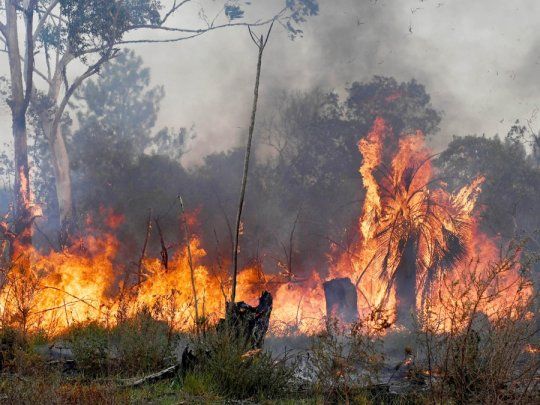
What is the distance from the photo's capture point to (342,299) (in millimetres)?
16906

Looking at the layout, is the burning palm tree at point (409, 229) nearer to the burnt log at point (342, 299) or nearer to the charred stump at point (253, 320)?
the burnt log at point (342, 299)

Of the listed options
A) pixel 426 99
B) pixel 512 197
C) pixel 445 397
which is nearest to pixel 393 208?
pixel 445 397

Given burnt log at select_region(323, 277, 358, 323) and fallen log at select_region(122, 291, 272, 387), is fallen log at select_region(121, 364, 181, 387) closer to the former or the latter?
fallen log at select_region(122, 291, 272, 387)

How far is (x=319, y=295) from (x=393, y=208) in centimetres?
551

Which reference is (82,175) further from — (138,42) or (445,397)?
(445,397)

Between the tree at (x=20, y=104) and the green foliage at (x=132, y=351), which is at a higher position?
the tree at (x=20, y=104)

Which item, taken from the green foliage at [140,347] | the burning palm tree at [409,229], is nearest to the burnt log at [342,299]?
the burning palm tree at [409,229]

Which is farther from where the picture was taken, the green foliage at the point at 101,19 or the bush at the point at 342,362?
the green foliage at the point at 101,19

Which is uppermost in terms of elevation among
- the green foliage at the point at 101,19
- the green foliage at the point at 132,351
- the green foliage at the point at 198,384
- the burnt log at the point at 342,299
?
the green foliage at the point at 101,19

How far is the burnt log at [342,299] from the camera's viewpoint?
16828 millimetres

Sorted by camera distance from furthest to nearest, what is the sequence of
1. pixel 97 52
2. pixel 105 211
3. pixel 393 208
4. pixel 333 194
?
pixel 333 194, pixel 105 211, pixel 97 52, pixel 393 208

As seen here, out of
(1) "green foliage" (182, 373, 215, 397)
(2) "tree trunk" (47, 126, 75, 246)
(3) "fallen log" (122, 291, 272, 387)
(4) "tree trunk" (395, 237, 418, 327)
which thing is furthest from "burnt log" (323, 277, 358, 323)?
(2) "tree trunk" (47, 126, 75, 246)

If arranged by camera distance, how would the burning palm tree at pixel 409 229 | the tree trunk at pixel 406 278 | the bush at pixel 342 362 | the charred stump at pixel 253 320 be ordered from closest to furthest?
the bush at pixel 342 362 → the charred stump at pixel 253 320 → the burning palm tree at pixel 409 229 → the tree trunk at pixel 406 278

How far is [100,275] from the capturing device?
56.7 ft
